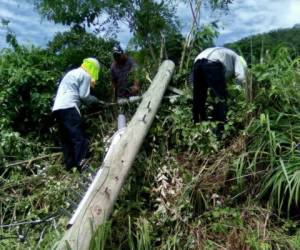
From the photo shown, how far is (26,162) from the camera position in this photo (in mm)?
6332

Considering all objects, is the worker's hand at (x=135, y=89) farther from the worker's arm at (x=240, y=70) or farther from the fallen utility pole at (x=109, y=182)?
the worker's arm at (x=240, y=70)

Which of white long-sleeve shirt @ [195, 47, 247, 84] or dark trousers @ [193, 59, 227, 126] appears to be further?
white long-sleeve shirt @ [195, 47, 247, 84]

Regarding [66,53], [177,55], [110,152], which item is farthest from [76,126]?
[177,55]

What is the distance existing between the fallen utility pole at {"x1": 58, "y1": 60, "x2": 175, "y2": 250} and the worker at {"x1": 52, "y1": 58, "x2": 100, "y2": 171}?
2.43 ft

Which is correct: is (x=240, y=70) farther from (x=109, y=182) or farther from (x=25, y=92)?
(x=25, y=92)

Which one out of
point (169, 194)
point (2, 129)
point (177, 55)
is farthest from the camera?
point (177, 55)

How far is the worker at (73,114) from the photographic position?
6059 mm

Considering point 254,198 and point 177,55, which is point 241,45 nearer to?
point 177,55

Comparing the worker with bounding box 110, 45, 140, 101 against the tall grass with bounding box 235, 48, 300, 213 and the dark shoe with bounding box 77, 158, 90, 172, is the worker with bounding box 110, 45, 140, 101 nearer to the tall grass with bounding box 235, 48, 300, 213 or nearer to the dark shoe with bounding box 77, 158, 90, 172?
the dark shoe with bounding box 77, 158, 90, 172

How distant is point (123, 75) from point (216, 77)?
5.96 ft

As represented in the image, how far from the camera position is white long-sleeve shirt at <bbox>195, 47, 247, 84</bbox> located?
238 inches

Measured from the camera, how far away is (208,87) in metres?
6.12

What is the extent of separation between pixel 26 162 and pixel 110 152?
1.71 meters

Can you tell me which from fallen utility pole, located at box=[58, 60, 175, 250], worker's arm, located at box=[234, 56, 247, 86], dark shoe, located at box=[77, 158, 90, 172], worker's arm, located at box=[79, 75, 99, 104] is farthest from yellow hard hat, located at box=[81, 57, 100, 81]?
worker's arm, located at box=[234, 56, 247, 86]
